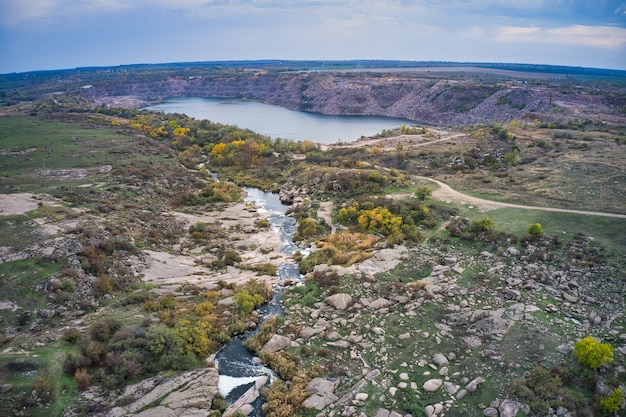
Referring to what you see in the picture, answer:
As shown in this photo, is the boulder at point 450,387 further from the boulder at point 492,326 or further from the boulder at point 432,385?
the boulder at point 492,326

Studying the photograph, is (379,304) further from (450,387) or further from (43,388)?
(43,388)

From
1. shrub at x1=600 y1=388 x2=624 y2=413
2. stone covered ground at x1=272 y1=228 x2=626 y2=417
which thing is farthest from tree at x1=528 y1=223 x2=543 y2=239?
shrub at x1=600 y1=388 x2=624 y2=413

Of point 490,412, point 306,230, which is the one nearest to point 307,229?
point 306,230

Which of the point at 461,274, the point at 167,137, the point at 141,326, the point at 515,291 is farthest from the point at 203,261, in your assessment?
the point at 167,137

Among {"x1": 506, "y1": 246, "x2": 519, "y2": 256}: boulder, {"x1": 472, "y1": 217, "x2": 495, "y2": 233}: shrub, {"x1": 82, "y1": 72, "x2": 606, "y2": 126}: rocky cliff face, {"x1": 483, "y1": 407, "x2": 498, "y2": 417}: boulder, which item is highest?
{"x1": 82, "y1": 72, "x2": 606, "y2": 126}: rocky cliff face

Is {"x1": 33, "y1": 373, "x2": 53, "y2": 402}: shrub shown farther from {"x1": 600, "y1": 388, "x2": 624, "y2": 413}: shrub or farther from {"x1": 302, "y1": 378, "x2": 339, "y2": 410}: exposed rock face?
{"x1": 600, "y1": 388, "x2": 624, "y2": 413}: shrub

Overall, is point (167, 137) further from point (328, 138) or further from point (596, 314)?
point (596, 314)

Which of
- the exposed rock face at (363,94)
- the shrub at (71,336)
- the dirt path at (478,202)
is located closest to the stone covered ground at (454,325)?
the dirt path at (478,202)
